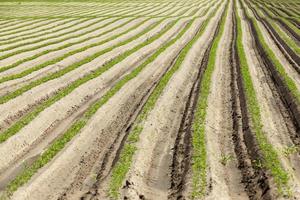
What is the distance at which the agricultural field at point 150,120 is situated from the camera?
1228 centimetres

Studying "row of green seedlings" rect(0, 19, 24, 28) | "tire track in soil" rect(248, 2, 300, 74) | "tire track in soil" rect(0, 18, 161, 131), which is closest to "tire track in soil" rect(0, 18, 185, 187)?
"tire track in soil" rect(0, 18, 161, 131)

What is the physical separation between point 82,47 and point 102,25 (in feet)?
48.0

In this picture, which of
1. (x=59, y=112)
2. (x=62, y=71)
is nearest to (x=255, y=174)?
(x=59, y=112)

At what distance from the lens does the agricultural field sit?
40.3 feet

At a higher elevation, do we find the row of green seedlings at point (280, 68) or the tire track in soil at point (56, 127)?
the row of green seedlings at point (280, 68)

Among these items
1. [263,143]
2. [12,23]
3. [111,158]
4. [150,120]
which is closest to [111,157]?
[111,158]

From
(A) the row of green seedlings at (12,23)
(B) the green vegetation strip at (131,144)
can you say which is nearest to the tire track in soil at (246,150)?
(B) the green vegetation strip at (131,144)

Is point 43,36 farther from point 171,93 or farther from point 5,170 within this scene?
point 5,170

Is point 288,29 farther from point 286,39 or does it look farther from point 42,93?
point 42,93

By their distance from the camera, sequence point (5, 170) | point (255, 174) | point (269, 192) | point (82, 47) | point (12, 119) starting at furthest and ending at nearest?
point (82, 47) < point (12, 119) < point (5, 170) < point (255, 174) < point (269, 192)

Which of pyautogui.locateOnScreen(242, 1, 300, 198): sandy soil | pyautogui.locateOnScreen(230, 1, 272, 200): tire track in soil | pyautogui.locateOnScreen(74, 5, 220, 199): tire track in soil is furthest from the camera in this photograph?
pyautogui.locateOnScreen(242, 1, 300, 198): sandy soil

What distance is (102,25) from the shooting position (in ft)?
151

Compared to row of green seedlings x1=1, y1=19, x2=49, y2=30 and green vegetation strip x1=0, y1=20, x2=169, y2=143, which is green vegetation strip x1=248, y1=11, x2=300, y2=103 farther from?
row of green seedlings x1=1, y1=19, x2=49, y2=30

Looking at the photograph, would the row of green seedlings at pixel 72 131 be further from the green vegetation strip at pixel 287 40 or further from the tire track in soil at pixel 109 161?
the green vegetation strip at pixel 287 40
